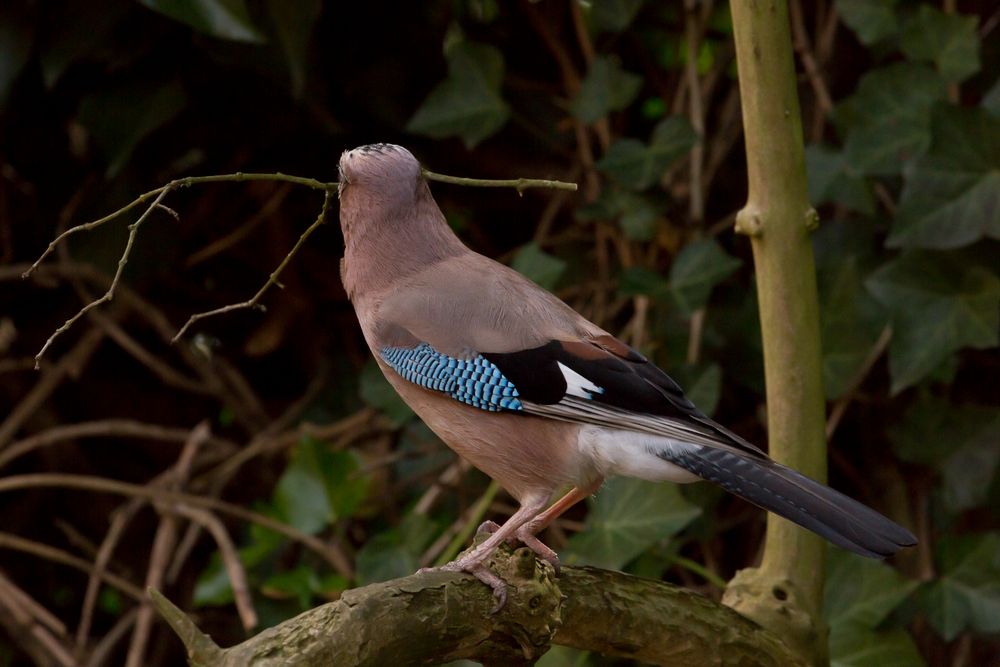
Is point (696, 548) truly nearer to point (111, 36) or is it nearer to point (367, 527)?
point (367, 527)

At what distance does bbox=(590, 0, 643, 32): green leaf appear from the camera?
9.63ft

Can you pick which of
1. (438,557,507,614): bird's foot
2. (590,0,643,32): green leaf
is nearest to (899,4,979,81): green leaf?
(590,0,643,32): green leaf

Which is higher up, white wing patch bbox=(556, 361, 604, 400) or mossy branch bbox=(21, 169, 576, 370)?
mossy branch bbox=(21, 169, 576, 370)

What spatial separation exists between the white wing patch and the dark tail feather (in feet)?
0.49

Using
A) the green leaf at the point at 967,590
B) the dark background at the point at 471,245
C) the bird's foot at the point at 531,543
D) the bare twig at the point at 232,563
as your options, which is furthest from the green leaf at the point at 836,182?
the bare twig at the point at 232,563

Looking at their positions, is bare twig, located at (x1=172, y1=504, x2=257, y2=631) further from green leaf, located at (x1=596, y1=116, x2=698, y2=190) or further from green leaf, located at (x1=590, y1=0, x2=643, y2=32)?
green leaf, located at (x1=590, y1=0, x2=643, y2=32)

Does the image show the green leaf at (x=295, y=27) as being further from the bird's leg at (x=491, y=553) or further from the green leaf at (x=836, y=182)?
the bird's leg at (x=491, y=553)

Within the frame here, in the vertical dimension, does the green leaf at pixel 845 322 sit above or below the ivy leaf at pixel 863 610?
above

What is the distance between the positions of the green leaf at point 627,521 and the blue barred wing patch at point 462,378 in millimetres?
703

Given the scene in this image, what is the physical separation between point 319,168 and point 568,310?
53.5 inches

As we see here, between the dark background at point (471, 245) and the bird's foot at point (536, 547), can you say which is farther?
the dark background at point (471, 245)

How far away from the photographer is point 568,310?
200 centimetres

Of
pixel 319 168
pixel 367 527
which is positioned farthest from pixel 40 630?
pixel 319 168

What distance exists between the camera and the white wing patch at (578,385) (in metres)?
1.86
